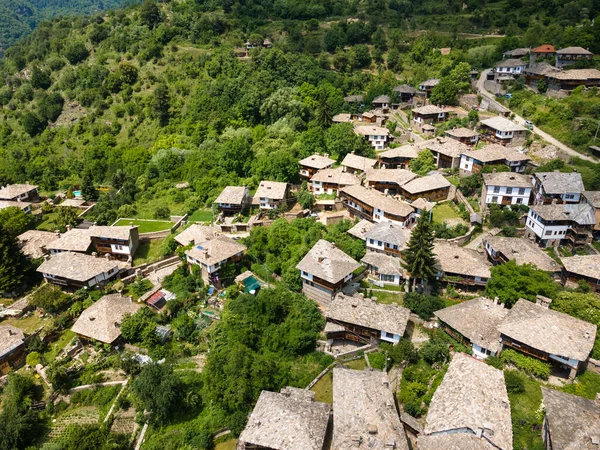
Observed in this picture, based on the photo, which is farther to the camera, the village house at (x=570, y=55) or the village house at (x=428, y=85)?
the village house at (x=428, y=85)

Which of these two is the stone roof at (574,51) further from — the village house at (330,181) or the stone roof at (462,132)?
the village house at (330,181)

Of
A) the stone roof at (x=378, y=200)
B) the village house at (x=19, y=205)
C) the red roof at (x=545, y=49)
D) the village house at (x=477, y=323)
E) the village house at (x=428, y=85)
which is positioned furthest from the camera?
the village house at (x=428, y=85)

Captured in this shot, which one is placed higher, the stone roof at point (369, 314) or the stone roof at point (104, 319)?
the stone roof at point (369, 314)

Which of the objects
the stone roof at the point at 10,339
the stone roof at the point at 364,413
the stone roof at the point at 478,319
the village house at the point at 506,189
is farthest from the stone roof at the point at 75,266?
the village house at the point at 506,189

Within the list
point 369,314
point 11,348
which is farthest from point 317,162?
point 11,348

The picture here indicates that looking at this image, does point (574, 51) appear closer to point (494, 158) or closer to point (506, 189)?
point (494, 158)

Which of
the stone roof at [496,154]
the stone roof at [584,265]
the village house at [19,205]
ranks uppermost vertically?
the stone roof at [496,154]

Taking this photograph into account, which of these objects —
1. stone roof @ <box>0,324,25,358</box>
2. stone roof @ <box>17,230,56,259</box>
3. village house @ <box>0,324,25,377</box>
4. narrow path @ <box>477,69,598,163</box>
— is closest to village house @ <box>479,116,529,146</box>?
narrow path @ <box>477,69,598,163</box>

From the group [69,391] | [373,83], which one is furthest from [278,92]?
[69,391]
